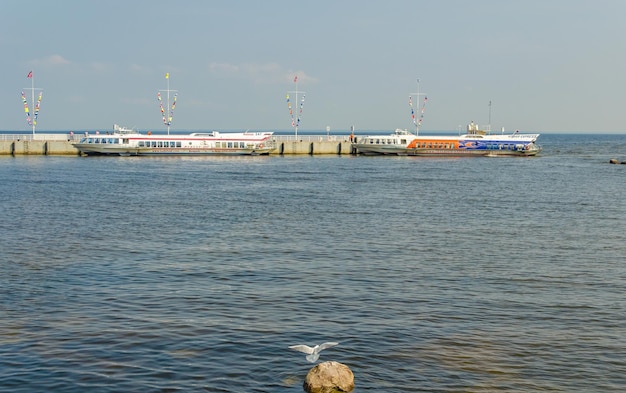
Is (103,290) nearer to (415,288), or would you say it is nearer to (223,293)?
(223,293)

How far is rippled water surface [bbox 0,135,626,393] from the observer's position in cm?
1995

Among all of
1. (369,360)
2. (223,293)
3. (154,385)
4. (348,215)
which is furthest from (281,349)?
(348,215)

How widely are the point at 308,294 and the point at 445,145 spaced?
377 feet

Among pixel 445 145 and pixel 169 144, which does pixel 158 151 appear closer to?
pixel 169 144

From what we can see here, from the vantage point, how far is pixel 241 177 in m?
91.0

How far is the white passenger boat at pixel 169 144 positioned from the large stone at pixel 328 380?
11290 centimetres

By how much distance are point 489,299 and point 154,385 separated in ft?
46.1

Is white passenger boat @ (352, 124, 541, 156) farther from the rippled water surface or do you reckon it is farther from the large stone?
the large stone

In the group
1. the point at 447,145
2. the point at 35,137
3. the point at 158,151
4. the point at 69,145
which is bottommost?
the point at 158,151

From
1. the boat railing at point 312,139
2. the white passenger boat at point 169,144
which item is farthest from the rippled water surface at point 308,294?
the boat railing at point 312,139

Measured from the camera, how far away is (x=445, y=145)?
139625mm

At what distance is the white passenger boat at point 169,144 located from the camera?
4961 inches

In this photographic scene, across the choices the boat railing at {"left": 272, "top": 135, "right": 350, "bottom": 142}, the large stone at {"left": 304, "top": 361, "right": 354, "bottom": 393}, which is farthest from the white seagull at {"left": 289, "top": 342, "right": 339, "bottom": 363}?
the boat railing at {"left": 272, "top": 135, "right": 350, "bottom": 142}

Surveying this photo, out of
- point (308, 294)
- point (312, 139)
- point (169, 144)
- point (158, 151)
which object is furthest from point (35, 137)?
point (308, 294)
